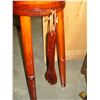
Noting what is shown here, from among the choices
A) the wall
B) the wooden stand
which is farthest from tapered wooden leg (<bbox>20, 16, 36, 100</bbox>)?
the wall

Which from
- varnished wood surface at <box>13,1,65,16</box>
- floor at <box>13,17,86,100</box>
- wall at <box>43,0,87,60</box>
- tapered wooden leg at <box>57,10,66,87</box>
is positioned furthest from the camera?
wall at <box>43,0,87,60</box>

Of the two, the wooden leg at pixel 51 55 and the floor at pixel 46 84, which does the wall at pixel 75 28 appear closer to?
the floor at pixel 46 84

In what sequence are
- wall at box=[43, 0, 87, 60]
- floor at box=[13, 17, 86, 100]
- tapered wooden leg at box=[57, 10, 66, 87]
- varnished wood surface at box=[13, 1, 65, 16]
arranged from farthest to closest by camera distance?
wall at box=[43, 0, 87, 60] → floor at box=[13, 17, 86, 100] → tapered wooden leg at box=[57, 10, 66, 87] → varnished wood surface at box=[13, 1, 65, 16]

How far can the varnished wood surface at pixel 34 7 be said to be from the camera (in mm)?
1232

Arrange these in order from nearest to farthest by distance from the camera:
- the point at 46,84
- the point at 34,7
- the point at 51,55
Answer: the point at 34,7
the point at 51,55
the point at 46,84

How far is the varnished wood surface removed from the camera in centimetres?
123

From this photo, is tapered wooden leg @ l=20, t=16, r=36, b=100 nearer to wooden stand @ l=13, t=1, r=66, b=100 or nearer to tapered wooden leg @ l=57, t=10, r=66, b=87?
wooden stand @ l=13, t=1, r=66, b=100

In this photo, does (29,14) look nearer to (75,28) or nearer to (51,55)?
(51,55)

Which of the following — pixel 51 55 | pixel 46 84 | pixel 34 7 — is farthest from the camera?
pixel 46 84

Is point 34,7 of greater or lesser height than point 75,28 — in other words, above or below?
above

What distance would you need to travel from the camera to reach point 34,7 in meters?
1.24

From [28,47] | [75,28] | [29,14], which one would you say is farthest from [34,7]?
[75,28]
